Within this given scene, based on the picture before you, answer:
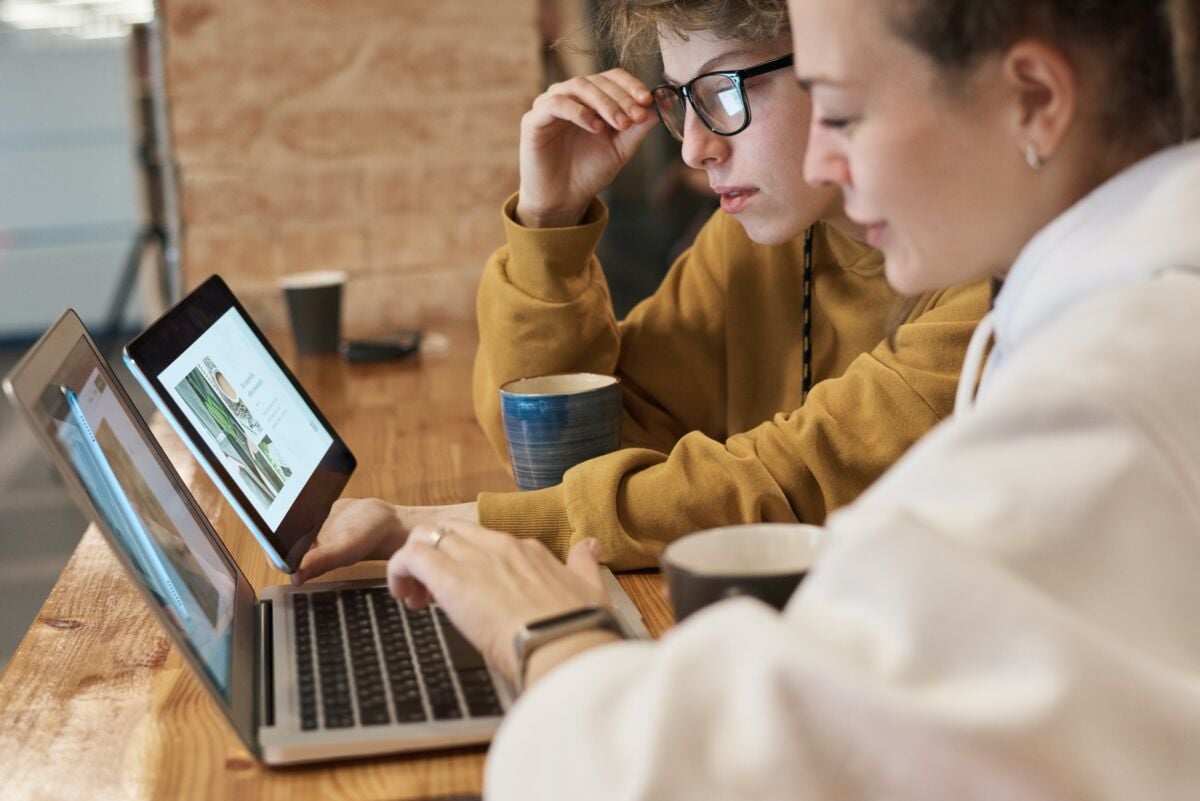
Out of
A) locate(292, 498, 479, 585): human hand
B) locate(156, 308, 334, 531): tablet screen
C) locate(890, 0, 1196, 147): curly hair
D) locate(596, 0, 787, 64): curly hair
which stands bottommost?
locate(292, 498, 479, 585): human hand

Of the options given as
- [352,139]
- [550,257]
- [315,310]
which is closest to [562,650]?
[550,257]

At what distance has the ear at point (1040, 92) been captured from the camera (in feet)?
2.22

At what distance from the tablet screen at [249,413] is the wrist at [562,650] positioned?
0.34 meters

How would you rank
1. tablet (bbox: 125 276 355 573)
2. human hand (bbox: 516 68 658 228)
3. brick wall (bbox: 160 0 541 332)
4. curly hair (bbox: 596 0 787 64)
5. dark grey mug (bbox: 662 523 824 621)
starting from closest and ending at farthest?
dark grey mug (bbox: 662 523 824 621), tablet (bbox: 125 276 355 573), curly hair (bbox: 596 0 787 64), human hand (bbox: 516 68 658 228), brick wall (bbox: 160 0 541 332)

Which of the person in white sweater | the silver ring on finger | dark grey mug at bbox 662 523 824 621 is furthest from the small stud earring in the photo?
the silver ring on finger

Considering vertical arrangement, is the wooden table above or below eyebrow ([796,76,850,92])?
below

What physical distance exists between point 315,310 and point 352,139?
17.2 inches

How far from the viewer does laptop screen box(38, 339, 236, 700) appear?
0.82 metres

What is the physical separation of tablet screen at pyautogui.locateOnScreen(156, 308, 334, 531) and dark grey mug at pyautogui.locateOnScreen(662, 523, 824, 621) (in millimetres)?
396

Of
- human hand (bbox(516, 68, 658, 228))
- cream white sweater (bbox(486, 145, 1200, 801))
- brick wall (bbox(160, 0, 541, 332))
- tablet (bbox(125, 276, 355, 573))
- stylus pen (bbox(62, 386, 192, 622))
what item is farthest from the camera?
brick wall (bbox(160, 0, 541, 332))

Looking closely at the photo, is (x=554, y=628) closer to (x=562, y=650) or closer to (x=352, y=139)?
(x=562, y=650)

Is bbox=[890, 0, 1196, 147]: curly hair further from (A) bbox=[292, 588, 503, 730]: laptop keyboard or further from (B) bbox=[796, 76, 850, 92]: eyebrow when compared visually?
(A) bbox=[292, 588, 503, 730]: laptop keyboard

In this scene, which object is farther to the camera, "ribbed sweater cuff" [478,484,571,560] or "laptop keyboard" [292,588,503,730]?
"ribbed sweater cuff" [478,484,571,560]

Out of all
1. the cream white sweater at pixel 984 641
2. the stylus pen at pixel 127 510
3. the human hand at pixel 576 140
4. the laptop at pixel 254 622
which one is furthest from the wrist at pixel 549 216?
the cream white sweater at pixel 984 641
